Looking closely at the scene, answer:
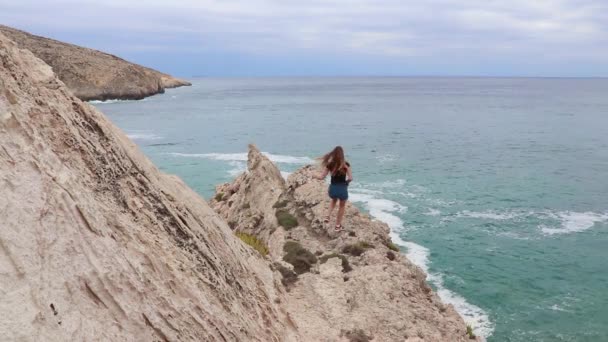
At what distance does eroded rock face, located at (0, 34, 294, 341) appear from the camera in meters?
6.72

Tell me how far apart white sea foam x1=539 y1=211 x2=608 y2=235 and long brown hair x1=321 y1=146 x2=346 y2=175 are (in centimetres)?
2279

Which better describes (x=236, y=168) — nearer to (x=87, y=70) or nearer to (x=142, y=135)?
(x=142, y=135)

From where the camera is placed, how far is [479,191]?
4391cm

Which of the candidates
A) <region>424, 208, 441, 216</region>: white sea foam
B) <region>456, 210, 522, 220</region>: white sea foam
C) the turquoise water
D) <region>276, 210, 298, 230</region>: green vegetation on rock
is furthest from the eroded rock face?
<region>456, 210, 522, 220</region>: white sea foam

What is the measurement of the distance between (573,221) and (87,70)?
448ft

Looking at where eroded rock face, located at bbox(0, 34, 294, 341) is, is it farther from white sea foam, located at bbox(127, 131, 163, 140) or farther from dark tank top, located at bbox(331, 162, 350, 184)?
white sea foam, located at bbox(127, 131, 163, 140)

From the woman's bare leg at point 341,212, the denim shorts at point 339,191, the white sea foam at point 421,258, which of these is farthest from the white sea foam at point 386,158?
the denim shorts at point 339,191

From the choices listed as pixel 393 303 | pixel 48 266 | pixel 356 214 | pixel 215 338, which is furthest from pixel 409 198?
pixel 48 266

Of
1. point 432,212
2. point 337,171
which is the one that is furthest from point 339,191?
point 432,212

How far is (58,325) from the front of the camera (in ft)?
21.3

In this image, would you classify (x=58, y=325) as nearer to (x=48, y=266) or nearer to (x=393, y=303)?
(x=48, y=266)

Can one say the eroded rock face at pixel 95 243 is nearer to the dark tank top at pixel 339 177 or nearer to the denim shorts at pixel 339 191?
the dark tank top at pixel 339 177

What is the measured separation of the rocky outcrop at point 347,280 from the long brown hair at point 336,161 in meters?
2.79

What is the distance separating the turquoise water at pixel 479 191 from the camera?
24.3m
